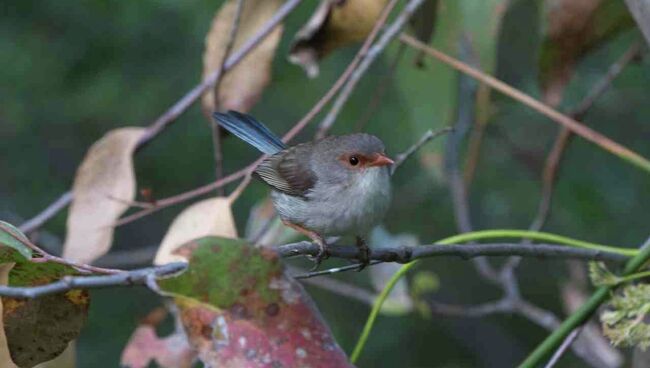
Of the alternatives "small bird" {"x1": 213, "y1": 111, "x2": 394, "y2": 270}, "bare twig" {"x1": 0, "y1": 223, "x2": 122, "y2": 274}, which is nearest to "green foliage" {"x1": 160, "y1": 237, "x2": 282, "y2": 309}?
"bare twig" {"x1": 0, "y1": 223, "x2": 122, "y2": 274}

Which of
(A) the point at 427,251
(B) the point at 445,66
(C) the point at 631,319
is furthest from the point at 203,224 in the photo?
(B) the point at 445,66

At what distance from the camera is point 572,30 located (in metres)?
3.51

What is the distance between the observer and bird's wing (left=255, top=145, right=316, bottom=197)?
3.42 meters

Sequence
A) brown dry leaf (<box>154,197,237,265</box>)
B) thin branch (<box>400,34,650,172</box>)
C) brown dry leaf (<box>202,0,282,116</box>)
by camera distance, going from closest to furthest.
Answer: thin branch (<box>400,34,650,172</box>), brown dry leaf (<box>154,197,237,265</box>), brown dry leaf (<box>202,0,282,116</box>)

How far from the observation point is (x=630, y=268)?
2.51 meters

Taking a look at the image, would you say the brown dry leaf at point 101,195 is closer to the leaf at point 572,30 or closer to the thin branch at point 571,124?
the thin branch at point 571,124

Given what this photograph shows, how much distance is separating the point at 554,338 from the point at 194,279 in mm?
1050

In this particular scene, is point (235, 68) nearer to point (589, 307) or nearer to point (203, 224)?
point (203, 224)

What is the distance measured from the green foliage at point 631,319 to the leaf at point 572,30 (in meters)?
1.34

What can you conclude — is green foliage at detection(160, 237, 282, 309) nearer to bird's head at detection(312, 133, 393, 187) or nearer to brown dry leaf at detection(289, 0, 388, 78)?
bird's head at detection(312, 133, 393, 187)

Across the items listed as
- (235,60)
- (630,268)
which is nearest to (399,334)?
(235,60)

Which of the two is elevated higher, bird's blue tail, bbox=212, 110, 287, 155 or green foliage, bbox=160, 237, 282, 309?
bird's blue tail, bbox=212, 110, 287, 155

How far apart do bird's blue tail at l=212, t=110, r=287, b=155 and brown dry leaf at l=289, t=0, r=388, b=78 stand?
0.91ft

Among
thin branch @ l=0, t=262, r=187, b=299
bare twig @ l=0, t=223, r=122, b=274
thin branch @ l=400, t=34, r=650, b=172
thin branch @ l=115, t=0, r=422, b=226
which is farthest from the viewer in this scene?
thin branch @ l=115, t=0, r=422, b=226
